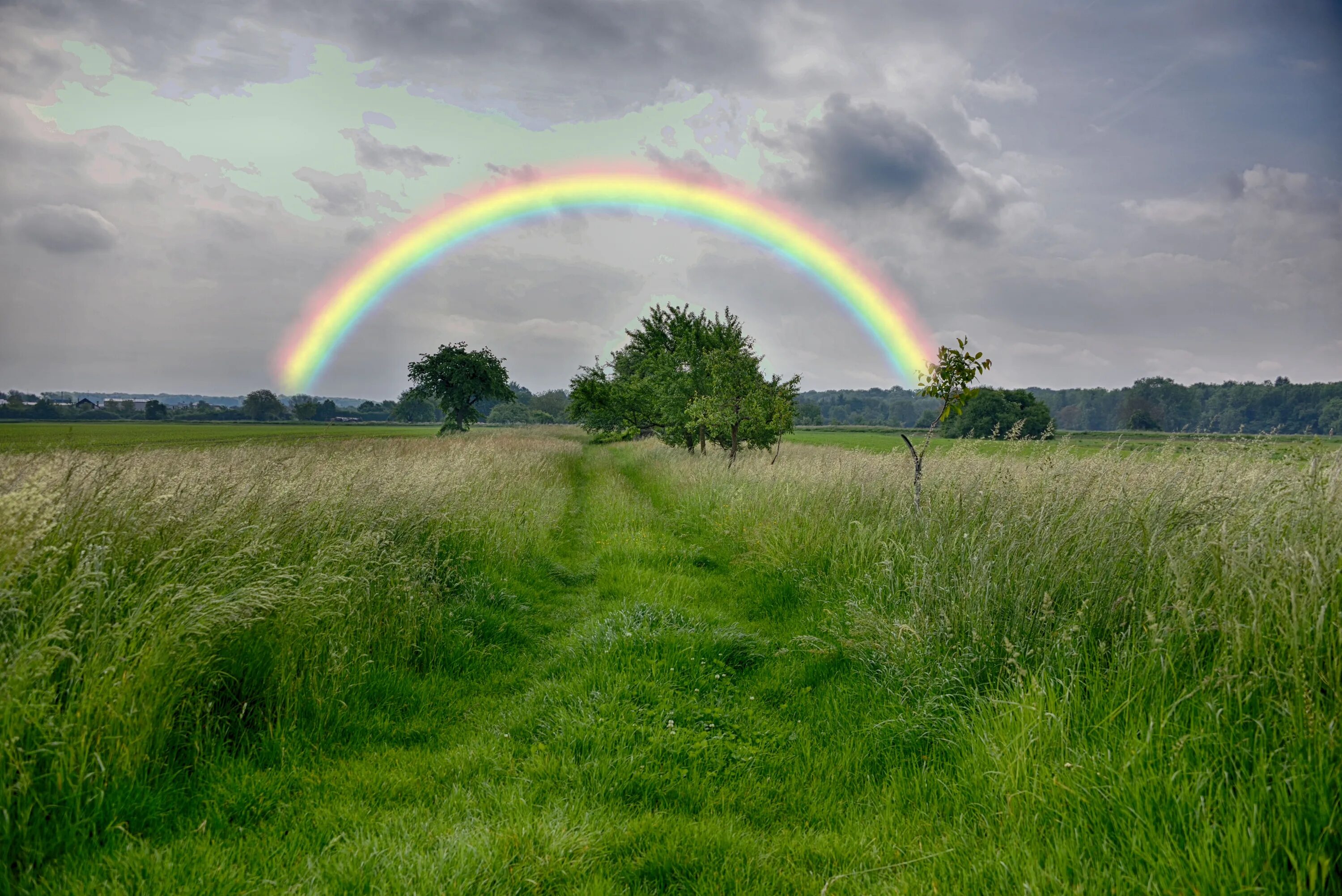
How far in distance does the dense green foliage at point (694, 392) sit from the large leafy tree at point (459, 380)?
18.1 meters

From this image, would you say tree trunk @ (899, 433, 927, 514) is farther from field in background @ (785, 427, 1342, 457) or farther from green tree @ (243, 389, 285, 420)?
green tree @ (243, 389, 285, 420)

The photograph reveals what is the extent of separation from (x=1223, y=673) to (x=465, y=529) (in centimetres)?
868

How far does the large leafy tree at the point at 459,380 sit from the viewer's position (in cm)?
4562

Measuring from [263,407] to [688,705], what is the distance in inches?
3770

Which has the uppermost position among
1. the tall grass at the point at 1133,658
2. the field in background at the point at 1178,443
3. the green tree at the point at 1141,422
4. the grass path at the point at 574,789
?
the green tree at the point at 1141,422

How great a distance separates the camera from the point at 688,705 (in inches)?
194

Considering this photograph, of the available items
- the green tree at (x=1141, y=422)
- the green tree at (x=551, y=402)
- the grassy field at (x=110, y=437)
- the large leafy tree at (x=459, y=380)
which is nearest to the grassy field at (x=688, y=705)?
the grassy field at (x=110, y=437)

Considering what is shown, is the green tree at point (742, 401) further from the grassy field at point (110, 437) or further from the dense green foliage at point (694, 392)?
the grassy field at point (110, 437)

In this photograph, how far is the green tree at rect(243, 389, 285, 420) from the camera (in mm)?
80750

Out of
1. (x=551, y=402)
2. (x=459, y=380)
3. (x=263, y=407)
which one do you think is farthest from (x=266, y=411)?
(x=551, y=402)

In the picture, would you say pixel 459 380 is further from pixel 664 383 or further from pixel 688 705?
pixel 688 705

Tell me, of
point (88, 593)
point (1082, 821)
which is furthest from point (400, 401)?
point (1082, 821)

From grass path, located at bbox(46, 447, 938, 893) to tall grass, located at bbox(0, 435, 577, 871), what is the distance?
0.34 m

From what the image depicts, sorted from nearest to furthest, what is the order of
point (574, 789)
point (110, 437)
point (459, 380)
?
1. point (574, 789)
2. point (110, 437)
3. point (459, 380)
